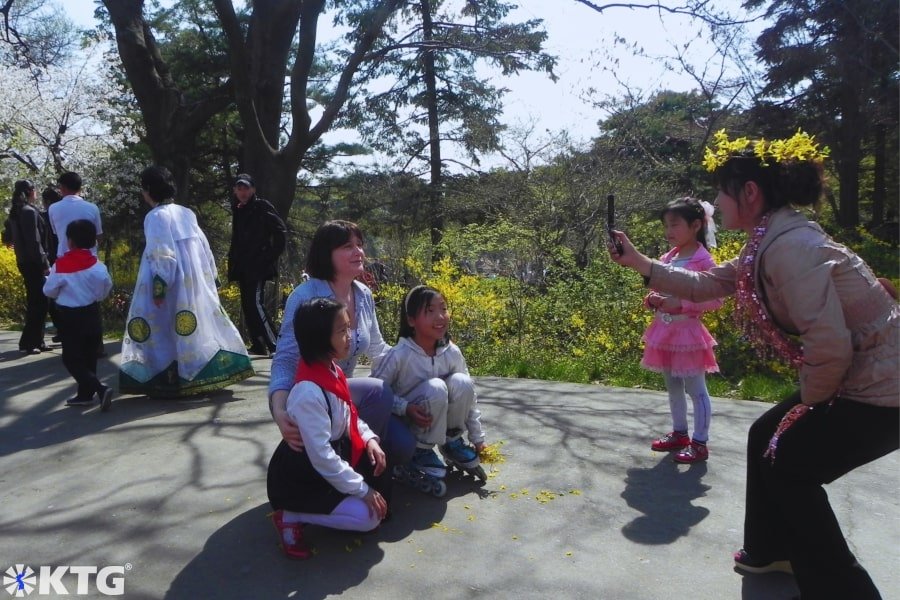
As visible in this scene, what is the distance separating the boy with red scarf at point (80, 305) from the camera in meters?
5.43

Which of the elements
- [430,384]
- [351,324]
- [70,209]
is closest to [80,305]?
[70,209]

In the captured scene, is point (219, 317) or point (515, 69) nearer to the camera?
point (219, 317)

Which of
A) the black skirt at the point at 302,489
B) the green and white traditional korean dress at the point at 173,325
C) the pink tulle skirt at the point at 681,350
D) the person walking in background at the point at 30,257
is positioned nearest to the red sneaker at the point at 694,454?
the pink tulle skirt at the point at 681,350

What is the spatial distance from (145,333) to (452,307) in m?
3.76

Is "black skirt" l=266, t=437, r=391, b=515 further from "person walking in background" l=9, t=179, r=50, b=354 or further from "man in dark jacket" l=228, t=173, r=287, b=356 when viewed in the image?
"person walking in background" l=9, t=179, r=50, b=354

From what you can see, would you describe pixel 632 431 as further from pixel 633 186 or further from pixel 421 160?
pixel 421 160

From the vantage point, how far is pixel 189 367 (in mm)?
5684

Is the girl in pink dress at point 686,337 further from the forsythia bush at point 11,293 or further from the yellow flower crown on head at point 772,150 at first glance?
the forsythia bush at point 11,293

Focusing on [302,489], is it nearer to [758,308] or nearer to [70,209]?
Answer: [758,308]

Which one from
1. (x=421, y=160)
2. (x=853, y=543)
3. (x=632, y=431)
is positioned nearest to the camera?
(x=853, y=543)

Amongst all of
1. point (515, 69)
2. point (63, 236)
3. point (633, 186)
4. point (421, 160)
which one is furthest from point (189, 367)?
point (421, 160)

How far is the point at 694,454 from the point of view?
434 cm

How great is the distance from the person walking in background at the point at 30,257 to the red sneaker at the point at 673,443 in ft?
21.9

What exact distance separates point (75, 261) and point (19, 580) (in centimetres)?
Answer: 317
